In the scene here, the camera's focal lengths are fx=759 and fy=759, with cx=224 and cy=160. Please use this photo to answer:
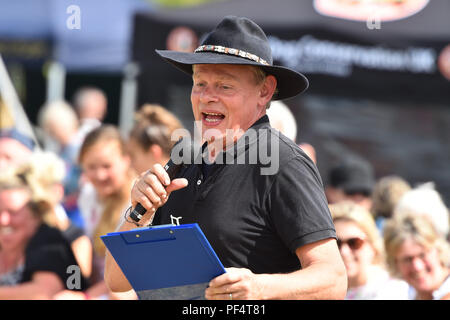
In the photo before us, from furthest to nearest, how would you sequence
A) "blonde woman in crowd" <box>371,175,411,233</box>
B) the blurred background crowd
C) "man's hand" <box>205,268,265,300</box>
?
"blonde woman in crowd" <box>371,175,411,233</box>
the blurred background crowd
"man's hand" <box>205,268,265,300</box>

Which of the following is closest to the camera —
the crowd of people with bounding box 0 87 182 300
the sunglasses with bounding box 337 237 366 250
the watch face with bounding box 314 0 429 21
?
the sunglasses with bounding box 337 237 366 250

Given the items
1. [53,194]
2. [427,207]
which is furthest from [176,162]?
[427,207]

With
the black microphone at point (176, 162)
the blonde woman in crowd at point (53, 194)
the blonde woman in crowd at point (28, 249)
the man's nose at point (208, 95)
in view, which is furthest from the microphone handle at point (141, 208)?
the blonde woman in crowd at point (53, 194)

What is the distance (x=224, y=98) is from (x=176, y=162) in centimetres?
25

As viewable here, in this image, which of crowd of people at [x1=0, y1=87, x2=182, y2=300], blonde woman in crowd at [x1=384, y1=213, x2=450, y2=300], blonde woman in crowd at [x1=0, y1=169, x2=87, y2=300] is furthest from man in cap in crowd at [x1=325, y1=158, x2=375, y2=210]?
blonde woman in crowd at [x1=0, y1=169, x2=87, y2=300]

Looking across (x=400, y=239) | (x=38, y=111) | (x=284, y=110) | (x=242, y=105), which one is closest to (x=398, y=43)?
(x=400, y=239)

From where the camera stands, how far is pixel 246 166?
2.34 metres

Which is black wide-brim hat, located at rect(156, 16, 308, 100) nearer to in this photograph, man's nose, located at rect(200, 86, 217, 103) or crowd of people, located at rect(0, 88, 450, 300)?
man's nose, located at rect(200, 86, 217, 103)

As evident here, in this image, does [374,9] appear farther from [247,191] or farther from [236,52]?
[247,191]

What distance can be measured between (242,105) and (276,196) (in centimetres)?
35

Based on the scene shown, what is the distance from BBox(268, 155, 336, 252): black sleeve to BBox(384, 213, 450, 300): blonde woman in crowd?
6.66 feet

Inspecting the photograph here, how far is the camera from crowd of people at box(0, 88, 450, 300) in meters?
4.24

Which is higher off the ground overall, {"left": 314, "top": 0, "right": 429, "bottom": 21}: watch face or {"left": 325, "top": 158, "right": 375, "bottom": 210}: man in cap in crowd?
{"left": 314, "top": 0, "right": 429, "bottom": 21}: watch face
